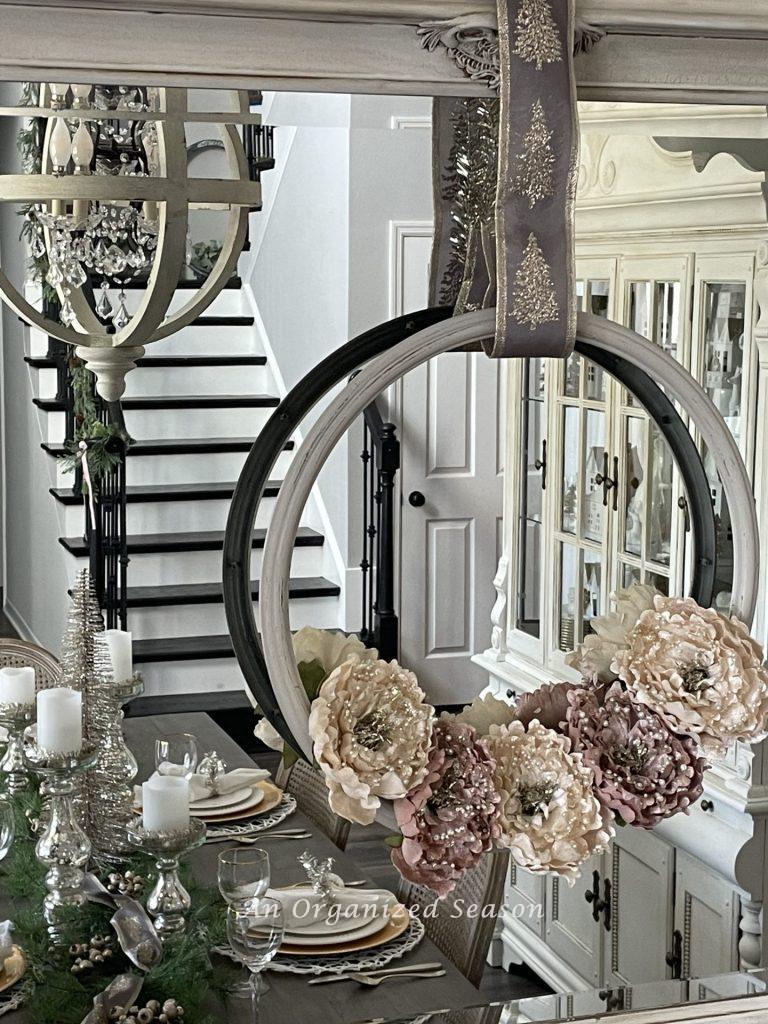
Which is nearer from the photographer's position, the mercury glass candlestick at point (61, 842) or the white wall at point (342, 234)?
the mercury glass candlestick at point (61, 842)

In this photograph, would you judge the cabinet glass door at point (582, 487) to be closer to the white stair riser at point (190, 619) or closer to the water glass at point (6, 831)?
the water glass at point (6, 831)

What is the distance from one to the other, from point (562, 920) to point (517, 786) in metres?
1.31

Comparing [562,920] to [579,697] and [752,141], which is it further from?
[579,697]

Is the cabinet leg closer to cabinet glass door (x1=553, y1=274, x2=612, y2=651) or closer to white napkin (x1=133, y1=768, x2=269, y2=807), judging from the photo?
cabinet glass door (x1=553, y1=274, x2=612, y2=651)

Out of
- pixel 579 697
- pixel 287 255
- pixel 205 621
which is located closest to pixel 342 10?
pixel 579 697

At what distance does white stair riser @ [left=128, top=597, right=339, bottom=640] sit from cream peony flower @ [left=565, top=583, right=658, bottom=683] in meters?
1.98

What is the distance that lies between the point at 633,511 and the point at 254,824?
0.57m

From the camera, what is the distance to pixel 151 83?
0.33m

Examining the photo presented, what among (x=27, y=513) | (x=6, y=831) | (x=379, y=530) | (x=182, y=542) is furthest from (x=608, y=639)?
(x=27, y=513)

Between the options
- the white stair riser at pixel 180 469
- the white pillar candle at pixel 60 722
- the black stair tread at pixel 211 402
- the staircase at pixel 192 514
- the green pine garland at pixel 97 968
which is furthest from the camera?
the white stair riser at pixel 180 469

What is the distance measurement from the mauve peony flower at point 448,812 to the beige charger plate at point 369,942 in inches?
24.7

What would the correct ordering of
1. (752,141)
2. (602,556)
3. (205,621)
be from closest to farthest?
1. (752,141)
2. (602,556)
3. (205,621)

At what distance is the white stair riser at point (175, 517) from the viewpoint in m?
2.15

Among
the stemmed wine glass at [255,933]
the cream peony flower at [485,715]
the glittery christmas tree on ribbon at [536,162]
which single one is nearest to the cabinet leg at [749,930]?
the stemmed wine glass at [255,933]
